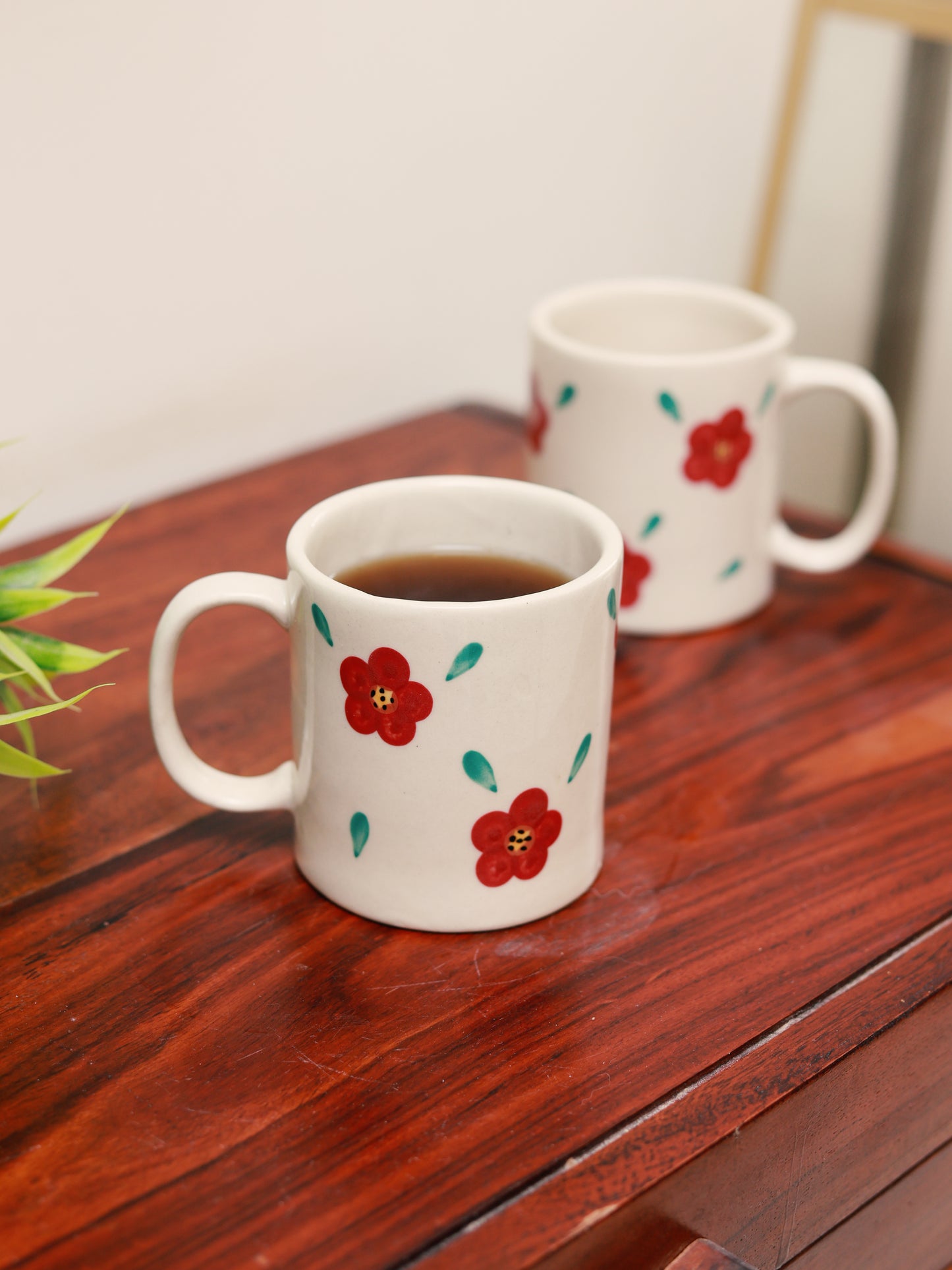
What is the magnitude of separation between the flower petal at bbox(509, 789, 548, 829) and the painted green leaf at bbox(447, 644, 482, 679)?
2.0 inches

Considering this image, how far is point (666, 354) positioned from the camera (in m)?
0.72

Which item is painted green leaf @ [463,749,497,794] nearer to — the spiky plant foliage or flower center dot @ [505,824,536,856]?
flower center dot @ [505,824,536,856]

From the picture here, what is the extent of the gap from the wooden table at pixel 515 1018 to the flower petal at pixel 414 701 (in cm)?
9

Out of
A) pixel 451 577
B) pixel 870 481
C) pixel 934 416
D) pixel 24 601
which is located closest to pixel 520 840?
pixel 451 577

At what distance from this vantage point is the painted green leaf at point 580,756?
0.45 m

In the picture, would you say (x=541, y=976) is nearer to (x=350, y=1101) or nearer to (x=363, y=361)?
(x=350, y=1101)

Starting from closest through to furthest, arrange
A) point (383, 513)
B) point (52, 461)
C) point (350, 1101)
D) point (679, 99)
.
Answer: point (350, 1101)
point (383, 513)
point (52, 461)
point (679, 99)

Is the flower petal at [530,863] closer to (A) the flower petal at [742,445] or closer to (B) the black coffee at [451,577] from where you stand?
(B) the black coffee at [451,577]

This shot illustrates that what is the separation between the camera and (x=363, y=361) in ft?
2.99

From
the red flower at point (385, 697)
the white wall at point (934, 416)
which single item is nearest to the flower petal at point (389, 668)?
the red flower at point (385, 697)

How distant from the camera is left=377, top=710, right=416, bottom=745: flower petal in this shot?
0.43 m

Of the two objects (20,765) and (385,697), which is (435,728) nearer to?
(385,697)

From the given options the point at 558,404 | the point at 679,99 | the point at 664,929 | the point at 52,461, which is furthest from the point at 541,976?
the point at 679,99

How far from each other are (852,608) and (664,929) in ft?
0.94
